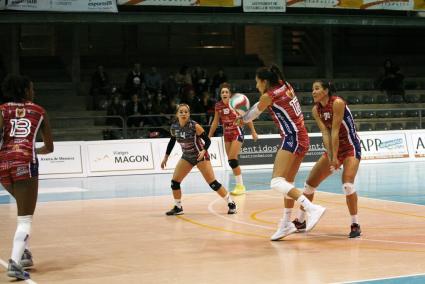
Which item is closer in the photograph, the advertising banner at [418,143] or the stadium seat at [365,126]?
the advertising banner at [418,143]

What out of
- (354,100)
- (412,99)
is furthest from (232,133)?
(412,99)

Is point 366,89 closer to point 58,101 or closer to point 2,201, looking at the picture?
point 58,101

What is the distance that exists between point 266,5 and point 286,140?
17.4m

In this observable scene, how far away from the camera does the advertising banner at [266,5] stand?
26862 mm

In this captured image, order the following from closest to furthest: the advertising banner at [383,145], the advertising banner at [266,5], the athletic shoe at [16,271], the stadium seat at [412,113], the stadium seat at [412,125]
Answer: the athletic shoe at [16,271] < the advertising banner at [383,145] < the advertising banner at [266,5] < the stadium seat at [412,125] < the stadium seat at [412,113]

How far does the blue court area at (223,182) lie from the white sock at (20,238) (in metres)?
7.98

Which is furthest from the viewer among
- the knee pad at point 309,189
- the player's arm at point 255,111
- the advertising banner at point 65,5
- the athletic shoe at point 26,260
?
the advertising banner at point 65,5

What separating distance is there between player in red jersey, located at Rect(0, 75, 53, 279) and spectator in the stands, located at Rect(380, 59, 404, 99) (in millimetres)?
25149

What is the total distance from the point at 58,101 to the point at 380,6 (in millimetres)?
12298

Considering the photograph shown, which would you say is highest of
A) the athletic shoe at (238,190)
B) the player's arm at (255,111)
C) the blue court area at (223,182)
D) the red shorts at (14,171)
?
the player's arm at (255,111)

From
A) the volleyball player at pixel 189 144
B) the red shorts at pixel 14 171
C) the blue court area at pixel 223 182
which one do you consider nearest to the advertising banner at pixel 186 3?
the blue court area at pixel 223 182

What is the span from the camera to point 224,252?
377 inches

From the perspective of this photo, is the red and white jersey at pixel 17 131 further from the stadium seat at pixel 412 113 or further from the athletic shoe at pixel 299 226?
the stadium seat at pixel 412 113

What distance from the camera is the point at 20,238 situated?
8.18 m
